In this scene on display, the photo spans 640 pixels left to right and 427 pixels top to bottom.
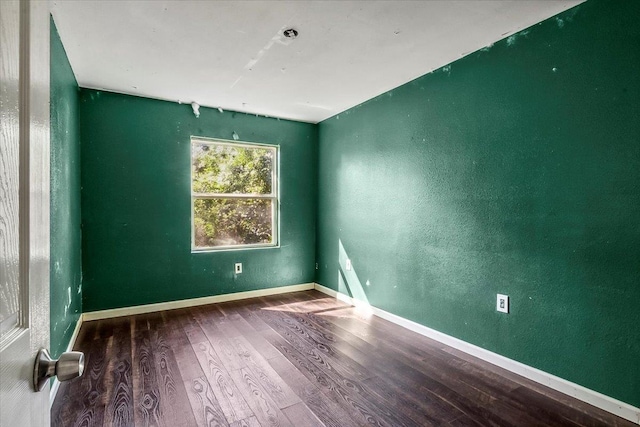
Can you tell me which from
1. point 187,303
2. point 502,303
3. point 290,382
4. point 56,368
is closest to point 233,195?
point 187,303

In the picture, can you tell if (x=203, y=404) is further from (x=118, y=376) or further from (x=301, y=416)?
(x=118, y=376)

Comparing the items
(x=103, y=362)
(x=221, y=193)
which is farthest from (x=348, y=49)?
(x=103, y=362)

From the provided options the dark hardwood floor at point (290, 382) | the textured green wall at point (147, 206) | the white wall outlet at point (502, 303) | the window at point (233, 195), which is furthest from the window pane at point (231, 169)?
the white wall outlet at point (502, 303)

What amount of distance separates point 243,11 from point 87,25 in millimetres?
1013

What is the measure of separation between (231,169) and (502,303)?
3.02m

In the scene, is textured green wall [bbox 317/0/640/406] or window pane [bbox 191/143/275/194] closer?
textured green wall [bbox 317/0/640/406]

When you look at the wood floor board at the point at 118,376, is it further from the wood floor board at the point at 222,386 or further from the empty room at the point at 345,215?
the wood floor board at the point at 222,386

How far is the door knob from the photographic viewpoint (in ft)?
1.78

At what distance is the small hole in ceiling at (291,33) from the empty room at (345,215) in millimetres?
14

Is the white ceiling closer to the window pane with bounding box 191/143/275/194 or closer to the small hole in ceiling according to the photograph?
the small hole in ceiling

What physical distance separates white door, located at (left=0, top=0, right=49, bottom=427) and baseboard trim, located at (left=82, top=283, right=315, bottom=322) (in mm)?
3023

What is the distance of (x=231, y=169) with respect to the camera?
3.85 metres

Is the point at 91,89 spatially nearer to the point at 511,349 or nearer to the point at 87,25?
the point at 87,25

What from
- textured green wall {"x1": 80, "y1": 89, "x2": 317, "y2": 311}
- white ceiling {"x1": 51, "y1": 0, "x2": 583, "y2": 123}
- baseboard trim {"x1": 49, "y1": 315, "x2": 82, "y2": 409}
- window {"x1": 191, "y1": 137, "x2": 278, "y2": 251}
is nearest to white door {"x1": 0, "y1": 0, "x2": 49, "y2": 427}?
white ceiling {"x1": 51, "y1": 0, "x2": 583, "y2": 123}
